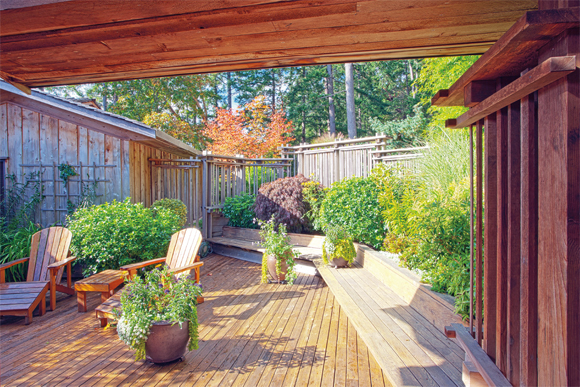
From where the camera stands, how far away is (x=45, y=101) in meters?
5.77

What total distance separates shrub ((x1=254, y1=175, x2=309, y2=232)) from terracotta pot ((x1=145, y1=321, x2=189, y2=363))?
4.03 m

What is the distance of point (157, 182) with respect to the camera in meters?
7.29

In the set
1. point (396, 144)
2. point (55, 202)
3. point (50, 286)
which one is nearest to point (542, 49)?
point (50, 286)

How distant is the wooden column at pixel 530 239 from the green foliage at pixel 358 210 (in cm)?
385

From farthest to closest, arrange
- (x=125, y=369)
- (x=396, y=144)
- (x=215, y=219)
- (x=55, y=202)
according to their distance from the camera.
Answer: (x=396, y=144), (x=215, y=219), (x=55, y=202), (x=125, y=369)

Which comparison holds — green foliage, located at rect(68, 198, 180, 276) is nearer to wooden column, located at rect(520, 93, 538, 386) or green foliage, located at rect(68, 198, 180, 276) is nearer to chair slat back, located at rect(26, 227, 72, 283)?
chair slat back, located at rect(26, 227, 72, 283)

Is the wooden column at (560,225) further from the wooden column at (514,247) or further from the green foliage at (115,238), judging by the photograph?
the green foliage at (115,238)

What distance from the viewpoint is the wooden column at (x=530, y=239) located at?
1.24 m

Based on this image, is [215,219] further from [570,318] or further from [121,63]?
[570,318]

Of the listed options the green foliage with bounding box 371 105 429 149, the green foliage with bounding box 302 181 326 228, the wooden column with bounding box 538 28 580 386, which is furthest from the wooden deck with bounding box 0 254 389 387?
the green foliage with bounding box 371 105 429 149

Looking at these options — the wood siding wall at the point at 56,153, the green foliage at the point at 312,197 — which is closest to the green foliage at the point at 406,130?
the green foliage at the point at 312,197

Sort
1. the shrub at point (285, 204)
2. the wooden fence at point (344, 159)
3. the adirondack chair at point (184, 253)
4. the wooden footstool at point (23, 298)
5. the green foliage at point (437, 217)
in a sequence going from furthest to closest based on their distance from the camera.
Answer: the shrub at point (285, 204) < the wooden fence at point (344, 159) < the adirondack chair at point (184, 253) < the wooden footstool at point (23, 298) < the green foliage at point (437, 217)

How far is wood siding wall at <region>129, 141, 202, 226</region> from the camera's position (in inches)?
253

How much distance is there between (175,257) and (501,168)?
399 cm
